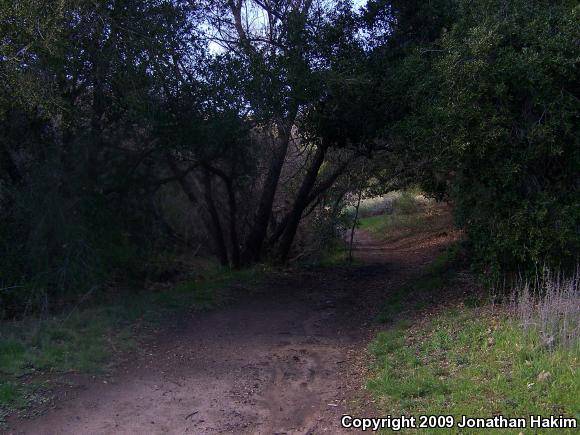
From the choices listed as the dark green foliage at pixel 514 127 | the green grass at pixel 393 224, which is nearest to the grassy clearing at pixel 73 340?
the dark green foliage at pixel 514 127

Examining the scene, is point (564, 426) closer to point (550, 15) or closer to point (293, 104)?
point (550, 15)

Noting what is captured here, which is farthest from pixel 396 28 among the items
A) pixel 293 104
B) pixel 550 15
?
pixel 550 15

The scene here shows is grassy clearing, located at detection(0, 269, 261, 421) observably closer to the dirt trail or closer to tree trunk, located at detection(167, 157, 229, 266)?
the dirt trail

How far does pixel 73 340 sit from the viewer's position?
27.0 ft

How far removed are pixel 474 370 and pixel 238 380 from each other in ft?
8.98

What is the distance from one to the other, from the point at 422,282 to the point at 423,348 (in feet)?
16.8

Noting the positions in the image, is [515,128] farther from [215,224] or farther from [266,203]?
[215,224]

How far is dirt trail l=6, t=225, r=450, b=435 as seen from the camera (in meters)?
6.00

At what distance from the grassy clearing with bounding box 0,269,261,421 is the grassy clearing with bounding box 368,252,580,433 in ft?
11.8

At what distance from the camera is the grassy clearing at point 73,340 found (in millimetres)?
6711

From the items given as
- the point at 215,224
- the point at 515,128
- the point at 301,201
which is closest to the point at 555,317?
the point at 515,128

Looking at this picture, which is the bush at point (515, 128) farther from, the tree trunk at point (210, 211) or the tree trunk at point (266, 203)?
the tree trunk at point (210, 211)

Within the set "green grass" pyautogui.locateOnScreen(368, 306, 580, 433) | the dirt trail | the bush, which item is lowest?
the dirt trail

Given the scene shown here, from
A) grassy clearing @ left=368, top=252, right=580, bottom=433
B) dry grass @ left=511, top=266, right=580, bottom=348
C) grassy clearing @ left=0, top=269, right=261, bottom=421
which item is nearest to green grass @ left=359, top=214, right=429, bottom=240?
grassy clearing @ left=0, top=269, right=261, bottom=421
